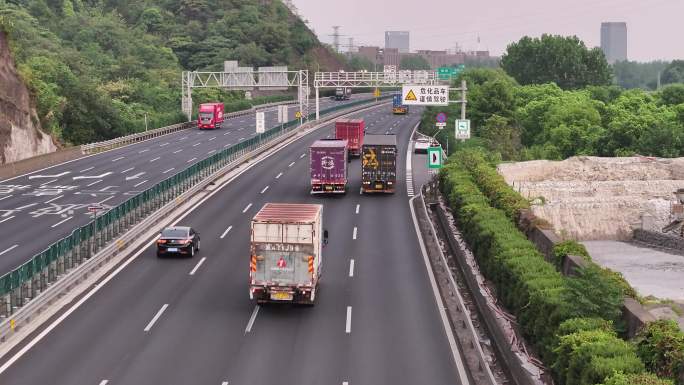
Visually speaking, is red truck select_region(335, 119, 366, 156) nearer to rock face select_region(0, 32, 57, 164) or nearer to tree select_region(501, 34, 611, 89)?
rock face select_region(0, 32, 57, 164)

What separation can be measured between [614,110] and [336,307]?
9125 cm

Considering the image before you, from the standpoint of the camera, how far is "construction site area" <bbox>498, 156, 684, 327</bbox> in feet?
224

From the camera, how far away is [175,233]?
4466cm

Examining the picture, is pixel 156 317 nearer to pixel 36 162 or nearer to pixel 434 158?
pixel 434 158

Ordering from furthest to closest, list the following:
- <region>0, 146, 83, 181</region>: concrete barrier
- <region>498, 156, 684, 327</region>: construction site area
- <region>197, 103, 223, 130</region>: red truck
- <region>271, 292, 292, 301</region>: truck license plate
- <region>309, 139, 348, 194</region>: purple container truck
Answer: <region>197, 103, 223, 130</region>: red truck → <region>0, 146, 83, 181</region>: concrete barrier → <region>498, 156, 684, 327</region>: construction site area → <region>309, 139, 348, 194</region>: purple container truck → <region>271, 292, 292, 301</region>: truck license plate

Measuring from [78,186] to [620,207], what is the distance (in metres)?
45.2

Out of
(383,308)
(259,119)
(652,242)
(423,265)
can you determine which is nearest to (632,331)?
(383,308)

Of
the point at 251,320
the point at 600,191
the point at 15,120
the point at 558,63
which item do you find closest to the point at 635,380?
the point at 251,320

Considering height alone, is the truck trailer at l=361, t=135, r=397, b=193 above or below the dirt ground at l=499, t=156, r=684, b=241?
above

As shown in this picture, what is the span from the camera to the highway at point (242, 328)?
27797mm

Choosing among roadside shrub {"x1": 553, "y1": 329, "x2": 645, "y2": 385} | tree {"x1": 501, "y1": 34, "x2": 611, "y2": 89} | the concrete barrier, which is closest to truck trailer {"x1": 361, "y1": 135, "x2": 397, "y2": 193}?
the concrete barrier

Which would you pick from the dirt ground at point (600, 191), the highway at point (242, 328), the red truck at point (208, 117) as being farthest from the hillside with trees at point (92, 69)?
the highway at point (242, 328)

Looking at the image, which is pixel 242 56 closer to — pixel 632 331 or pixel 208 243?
pixel 208 243

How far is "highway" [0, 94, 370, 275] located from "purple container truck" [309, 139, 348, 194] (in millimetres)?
13117
